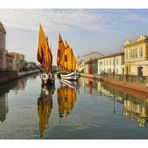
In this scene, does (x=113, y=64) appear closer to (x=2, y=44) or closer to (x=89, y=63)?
(x=2, y=44)

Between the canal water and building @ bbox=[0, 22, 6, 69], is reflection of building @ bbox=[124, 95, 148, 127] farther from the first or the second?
building @ bbox=[0, 22, 6, 69]

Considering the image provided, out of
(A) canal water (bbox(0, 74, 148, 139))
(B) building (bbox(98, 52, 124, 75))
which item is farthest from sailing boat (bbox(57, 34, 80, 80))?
(A) canal water (bbox(0, 74, 148, 139))

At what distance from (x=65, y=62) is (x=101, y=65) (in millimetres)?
13078

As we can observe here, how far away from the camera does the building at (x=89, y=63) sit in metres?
87.7

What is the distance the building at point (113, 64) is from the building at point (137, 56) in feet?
17.3

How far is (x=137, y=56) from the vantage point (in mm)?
47438

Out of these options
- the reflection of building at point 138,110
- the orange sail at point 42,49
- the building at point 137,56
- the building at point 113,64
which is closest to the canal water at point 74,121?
the reflection of building at point 138,110

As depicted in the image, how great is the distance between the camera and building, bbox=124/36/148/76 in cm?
4422

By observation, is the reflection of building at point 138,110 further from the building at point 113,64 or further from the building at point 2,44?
the building at point 2,44

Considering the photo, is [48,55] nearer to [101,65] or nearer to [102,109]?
[102,109]

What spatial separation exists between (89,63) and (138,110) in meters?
72.5

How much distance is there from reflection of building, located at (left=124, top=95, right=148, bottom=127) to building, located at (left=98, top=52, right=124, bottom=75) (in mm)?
31534

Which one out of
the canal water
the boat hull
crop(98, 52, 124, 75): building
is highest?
crop(98, 52, 124, 75): building
